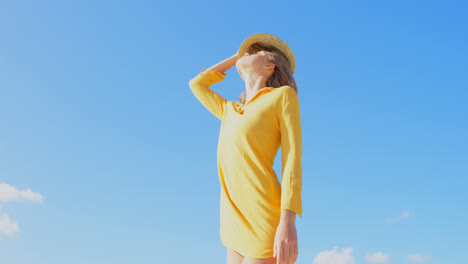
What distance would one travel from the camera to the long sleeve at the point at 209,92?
4633 millimetres

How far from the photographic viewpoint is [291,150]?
3711 millimetres

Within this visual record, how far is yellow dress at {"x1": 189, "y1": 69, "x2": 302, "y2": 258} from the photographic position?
3607mm

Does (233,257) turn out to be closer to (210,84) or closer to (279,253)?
(279,253)

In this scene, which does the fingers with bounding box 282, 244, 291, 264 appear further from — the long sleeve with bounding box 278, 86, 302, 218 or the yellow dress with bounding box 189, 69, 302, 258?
the long sleeve with bounding box 278, 86, 302, 218

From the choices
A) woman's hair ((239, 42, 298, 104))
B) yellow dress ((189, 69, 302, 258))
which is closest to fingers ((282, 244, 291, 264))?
yellow dress ((189, 69, 302, 258))

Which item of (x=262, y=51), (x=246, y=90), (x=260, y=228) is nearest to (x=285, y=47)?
(x=262, y=51)

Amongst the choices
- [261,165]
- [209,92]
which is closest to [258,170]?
[261,165]

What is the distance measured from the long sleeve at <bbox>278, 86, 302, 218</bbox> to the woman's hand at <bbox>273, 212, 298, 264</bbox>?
0.39 feet

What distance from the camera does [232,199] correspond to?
395cm

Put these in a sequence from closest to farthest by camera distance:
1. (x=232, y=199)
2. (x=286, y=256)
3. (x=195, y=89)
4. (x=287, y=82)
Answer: (x=286, y=256)
(x=232, y=199)
(x=287, y=82)
(x=195, y=89)

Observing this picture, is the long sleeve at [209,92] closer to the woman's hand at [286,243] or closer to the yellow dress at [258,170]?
the yellow dress at [258,170]

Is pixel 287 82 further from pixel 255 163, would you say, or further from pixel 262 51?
pixel 255 163

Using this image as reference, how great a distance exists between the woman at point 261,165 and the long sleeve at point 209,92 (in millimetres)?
80

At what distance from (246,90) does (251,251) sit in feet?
5.12
